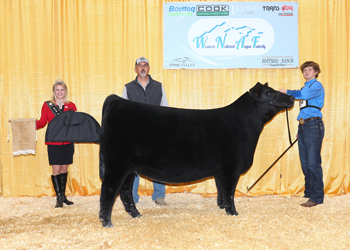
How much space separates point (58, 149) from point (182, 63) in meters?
2.25

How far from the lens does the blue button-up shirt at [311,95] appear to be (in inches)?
147

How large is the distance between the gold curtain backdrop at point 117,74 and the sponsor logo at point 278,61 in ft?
0.39

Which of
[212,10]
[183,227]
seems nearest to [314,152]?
[183,227]

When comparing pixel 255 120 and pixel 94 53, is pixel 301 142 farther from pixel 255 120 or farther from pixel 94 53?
pixel 94 53

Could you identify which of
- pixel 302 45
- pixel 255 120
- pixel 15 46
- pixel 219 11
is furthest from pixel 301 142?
pixel 15 46

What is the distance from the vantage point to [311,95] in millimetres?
3748

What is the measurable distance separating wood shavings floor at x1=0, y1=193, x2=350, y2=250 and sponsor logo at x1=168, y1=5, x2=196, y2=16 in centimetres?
293

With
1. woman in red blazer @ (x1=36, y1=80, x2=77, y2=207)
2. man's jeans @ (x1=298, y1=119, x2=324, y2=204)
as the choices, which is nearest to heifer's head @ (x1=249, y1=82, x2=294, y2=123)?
man's jeans @ (x1=298, y1=119, x2=324, y2=204)

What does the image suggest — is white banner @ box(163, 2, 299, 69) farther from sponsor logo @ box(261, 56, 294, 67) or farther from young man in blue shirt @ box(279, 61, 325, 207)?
young man in blue shirt @ box(279, 61, 325, 207)

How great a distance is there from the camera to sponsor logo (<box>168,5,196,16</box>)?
14.8 feet

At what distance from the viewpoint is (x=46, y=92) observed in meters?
4.64

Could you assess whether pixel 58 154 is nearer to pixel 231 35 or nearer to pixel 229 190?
pixel 229 190

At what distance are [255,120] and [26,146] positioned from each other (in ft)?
9.85

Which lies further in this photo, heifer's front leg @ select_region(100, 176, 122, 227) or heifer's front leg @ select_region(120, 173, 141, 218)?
heifer's front leg @ select_region(120, 173, 141, 218)
